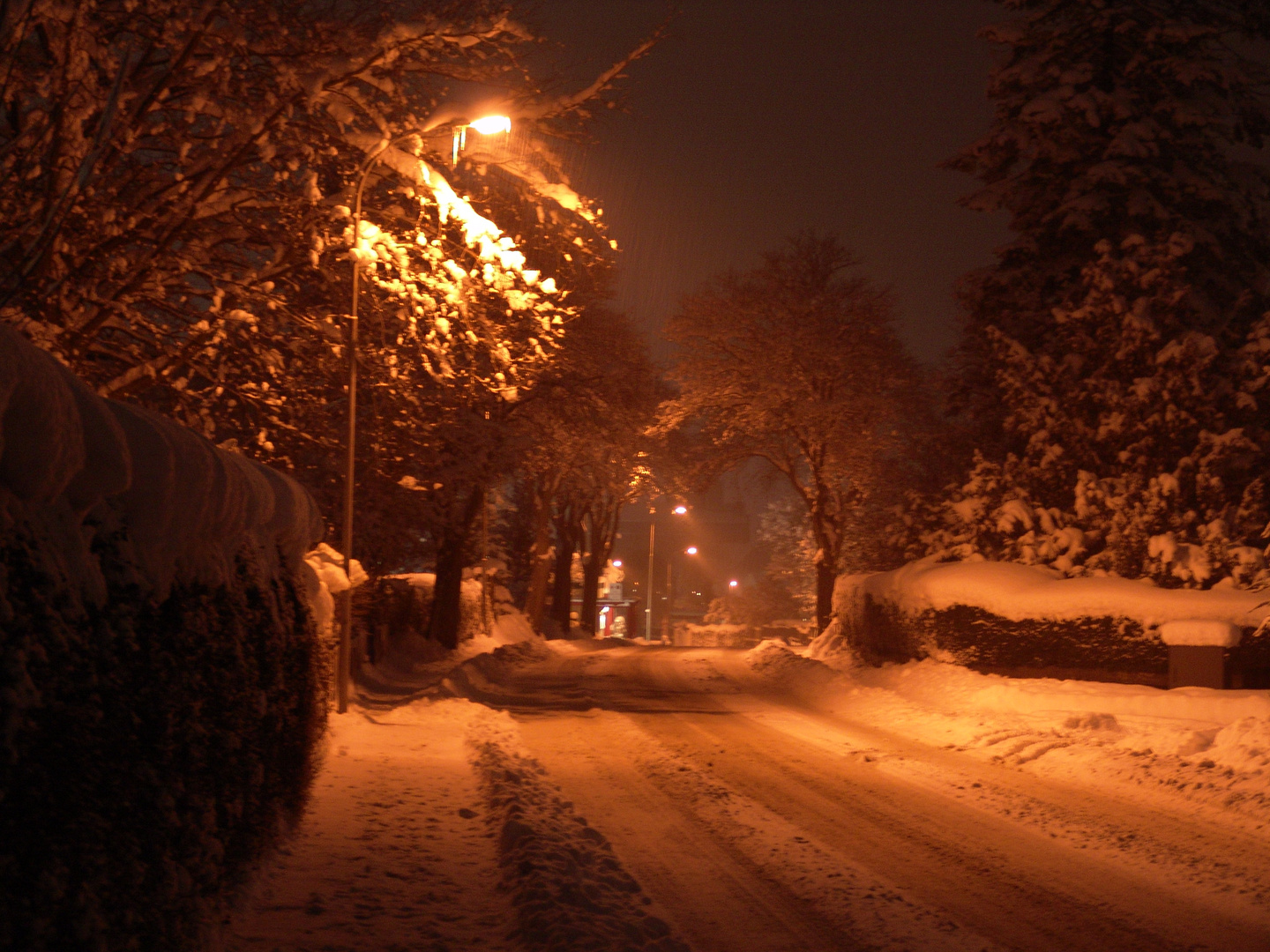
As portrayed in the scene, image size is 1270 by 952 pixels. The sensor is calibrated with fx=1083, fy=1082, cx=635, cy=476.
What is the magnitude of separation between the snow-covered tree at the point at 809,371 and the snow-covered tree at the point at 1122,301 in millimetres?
8975

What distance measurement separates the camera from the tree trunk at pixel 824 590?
120 ft

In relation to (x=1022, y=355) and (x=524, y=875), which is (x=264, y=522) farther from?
(x=1022, y=355)

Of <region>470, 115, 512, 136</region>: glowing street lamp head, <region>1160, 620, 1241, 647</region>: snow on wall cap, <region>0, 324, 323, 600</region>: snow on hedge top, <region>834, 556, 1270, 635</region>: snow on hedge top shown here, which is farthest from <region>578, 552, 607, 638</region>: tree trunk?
<region>0, 324, 323, 600</region>: snow on hedge top

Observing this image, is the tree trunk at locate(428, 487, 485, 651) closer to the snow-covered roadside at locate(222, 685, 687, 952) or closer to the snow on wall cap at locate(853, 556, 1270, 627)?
the snow on wall cap at locate(853, 556, 1270, 627)

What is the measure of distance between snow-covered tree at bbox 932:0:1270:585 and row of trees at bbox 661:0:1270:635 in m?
0.05

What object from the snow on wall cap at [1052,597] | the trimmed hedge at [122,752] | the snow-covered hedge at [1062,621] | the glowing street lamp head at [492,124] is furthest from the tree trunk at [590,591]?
the trimmed hedge at [122,752]

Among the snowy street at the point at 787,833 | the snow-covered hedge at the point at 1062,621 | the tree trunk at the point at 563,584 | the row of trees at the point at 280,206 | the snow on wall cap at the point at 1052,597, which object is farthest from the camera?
the tree trunk at the point at 563,584

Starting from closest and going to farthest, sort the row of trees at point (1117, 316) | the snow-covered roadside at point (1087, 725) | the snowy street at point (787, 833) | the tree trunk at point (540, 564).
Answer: the snowy street at point (787, 833), the snow-covered roadside at point (1087, 725), the row of trees at point (1117, 316), the tree trunk at point (540, 564)

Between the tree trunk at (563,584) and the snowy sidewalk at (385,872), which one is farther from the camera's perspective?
the tree trunk at (563,584)

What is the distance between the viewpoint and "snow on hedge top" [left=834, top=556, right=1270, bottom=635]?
1692cm

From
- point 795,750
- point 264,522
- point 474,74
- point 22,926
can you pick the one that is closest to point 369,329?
point 474,74

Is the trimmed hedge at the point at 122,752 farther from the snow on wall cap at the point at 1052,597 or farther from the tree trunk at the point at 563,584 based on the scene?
the tree trunk at the point at 563,584

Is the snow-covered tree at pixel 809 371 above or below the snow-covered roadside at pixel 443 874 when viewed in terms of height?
above

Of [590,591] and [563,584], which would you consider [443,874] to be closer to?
[563,584]
